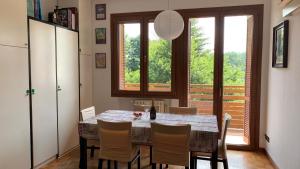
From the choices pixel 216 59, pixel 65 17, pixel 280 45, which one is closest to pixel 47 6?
pixel 65 17

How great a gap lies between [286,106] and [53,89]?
10.3 feet

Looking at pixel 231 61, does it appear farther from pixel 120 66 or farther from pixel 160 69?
pixel 120 66

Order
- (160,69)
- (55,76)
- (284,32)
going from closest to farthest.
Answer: (284,32) < (55,76) < (160,69)

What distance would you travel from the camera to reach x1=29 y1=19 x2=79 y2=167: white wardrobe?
3.13 metres

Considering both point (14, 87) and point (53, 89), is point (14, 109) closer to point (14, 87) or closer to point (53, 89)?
point (14, 87)

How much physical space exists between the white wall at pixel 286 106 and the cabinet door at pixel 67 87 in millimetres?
3133

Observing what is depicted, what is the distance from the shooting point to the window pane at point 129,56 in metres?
4.38

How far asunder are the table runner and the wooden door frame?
1087 millimetres

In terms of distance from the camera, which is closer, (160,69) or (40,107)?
(40,107)

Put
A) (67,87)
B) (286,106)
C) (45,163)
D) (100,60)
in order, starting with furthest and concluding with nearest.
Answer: (100,60), (67,87), (45,163), (286,106)

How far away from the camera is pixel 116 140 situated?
2.54 meters

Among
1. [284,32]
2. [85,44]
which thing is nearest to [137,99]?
[85,44]

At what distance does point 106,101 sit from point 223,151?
2.58 meters

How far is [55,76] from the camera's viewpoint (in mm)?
3508
